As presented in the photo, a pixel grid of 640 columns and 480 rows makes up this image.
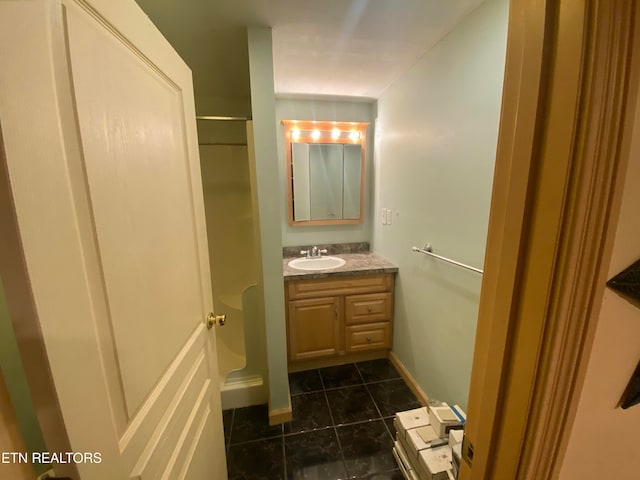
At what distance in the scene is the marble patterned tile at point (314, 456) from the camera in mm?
1305

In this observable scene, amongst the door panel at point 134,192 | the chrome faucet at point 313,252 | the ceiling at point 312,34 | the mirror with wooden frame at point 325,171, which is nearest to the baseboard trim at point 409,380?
the chrome faucet at point 313,252

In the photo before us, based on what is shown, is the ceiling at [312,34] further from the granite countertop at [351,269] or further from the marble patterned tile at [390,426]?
the marble patterned tile at [390,426]

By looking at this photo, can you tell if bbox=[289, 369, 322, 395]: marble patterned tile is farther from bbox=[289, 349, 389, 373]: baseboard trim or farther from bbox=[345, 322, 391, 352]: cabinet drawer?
bbox=[345, 322, 391, 352]: cabinet drawer

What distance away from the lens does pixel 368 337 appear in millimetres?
2098

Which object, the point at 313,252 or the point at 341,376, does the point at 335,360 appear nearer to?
the point at 341,376

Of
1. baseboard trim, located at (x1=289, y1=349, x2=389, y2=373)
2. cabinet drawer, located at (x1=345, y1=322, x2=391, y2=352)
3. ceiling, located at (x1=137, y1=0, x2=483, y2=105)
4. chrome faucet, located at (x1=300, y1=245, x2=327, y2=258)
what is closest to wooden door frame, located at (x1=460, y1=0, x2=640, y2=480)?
ceiling, located at (x1=137, y1=0, x2=483, y2=105)

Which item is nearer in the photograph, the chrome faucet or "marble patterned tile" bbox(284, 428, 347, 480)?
"marble patterned tile" bbox(284, 428, 347, 480)

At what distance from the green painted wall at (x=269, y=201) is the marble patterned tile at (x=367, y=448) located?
1.47ft

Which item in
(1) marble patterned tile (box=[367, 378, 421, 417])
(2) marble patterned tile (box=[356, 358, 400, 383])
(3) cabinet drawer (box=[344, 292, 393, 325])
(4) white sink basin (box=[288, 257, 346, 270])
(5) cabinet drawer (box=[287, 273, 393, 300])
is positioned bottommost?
(2) marble patterned tile (box=[356, 358, 400, 383])

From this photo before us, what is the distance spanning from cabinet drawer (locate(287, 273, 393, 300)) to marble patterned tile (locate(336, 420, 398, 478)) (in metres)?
0.90

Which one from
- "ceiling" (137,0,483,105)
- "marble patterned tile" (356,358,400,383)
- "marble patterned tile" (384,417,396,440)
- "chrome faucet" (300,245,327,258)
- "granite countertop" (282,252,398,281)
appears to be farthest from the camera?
"chrome faucet" (300,245,327,258)

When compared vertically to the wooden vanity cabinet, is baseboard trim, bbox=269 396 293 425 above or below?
below

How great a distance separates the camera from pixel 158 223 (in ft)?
2.18

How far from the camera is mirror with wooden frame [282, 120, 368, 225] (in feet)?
7.31
